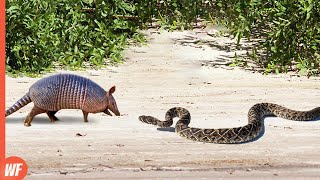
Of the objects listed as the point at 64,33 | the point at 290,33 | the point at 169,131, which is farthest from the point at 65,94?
the point at 290,33

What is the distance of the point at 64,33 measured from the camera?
14.9m

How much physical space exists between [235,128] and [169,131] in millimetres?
972

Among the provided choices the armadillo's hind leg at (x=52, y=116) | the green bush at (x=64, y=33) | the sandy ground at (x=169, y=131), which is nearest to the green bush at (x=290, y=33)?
the sandy ground at (x=169, y=131)

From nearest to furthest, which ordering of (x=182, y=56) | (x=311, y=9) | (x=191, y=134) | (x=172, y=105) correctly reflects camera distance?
(x=191, y=134) → (x=172, y=105) → (x=311, y=9) → (x=182, y=56)

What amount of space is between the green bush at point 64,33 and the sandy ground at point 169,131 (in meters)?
0.64

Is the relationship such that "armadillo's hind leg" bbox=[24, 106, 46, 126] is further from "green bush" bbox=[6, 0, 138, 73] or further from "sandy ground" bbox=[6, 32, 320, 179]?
"green bush" bbox=[6, 0, 138, 73]

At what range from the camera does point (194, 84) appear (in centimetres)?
1292

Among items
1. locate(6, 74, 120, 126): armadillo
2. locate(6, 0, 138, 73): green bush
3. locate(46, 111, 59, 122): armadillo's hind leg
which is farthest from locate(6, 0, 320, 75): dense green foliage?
locate(6, 74, 120, 126): armadillo

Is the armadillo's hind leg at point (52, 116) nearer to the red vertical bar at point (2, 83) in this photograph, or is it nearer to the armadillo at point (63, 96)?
the armadillo at point (63, 96)

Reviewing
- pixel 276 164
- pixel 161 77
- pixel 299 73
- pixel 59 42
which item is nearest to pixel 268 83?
pixel 299 73

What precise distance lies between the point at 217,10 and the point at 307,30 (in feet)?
10.6

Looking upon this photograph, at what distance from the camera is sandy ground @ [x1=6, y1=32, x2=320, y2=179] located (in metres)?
7.66

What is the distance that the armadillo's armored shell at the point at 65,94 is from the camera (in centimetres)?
949

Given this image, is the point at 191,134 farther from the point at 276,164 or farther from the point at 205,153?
the point at 276,164
